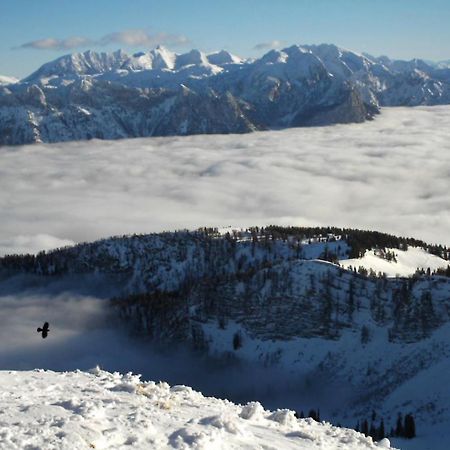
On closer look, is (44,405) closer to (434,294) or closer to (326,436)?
(326,436)

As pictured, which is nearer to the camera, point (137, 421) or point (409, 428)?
point (137, 421)

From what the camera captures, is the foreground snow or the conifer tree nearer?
the foreground snow

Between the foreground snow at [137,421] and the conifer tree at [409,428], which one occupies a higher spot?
the foreground snow at [137,421]

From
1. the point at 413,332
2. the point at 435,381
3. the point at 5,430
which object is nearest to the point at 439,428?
the point at 435,381

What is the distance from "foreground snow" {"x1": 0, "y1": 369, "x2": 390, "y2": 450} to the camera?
3959 cm

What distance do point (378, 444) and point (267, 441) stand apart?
9.36 meters

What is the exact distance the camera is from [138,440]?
4038 cm

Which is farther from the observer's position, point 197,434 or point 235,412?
point 235,412

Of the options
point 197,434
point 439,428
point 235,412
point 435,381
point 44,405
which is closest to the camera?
point 197,434

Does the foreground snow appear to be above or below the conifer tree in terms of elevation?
above

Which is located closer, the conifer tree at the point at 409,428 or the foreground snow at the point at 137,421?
the foreground snow at the point at 137,421

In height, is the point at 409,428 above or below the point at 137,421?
below

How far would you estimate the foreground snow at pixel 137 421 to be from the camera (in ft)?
130

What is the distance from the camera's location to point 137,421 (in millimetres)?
43250
